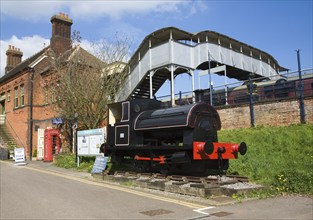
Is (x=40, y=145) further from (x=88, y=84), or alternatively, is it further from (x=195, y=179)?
(x=195, y=179)

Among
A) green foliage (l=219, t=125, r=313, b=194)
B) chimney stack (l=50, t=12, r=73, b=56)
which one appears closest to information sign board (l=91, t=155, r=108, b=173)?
green foliage (l=219, t=125, r=313, b=194)

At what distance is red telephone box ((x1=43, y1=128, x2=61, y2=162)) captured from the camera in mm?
23828

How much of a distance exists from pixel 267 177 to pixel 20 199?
717 cm

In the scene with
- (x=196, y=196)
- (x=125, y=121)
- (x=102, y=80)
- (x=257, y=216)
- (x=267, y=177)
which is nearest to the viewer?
(x=257, y=216)

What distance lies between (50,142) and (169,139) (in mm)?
14109

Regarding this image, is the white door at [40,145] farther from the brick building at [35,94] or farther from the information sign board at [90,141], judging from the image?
the information sign board at [90,141]

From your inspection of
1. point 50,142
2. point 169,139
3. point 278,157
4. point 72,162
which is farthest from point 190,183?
point 50,142

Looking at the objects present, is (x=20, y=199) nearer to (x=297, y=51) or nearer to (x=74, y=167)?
(x=74, y=167)

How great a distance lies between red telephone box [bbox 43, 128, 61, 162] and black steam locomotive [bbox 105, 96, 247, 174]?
11227 mm

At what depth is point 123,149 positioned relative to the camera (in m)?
13.0

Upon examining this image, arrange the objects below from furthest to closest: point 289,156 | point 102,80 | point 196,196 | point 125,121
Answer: point 102,80 < point 125,121 < point 289,156 < point 196,196

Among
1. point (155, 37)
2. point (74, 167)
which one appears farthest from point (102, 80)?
point (74, 167)

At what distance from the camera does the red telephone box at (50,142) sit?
23828 mm

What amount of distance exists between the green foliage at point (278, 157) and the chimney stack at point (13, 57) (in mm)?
31843
